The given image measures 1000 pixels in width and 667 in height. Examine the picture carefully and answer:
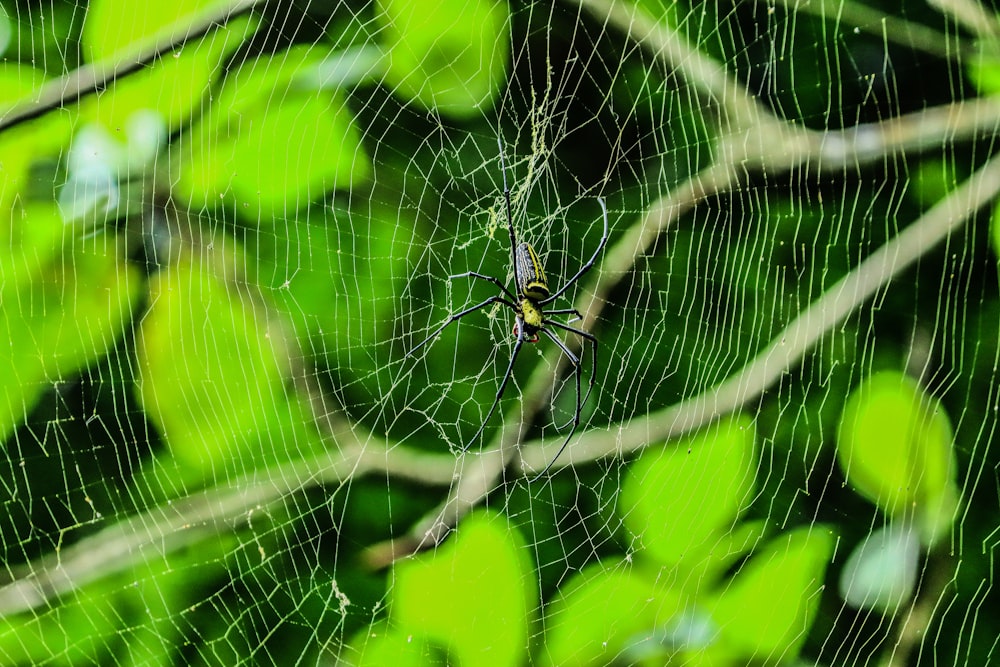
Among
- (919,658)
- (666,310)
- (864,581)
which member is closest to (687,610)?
(864,581)

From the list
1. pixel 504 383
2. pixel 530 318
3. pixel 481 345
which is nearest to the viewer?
pixel 504 383

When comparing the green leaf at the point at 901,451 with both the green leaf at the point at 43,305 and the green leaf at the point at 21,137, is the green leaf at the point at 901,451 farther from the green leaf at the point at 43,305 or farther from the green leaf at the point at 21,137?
the green leaf at the point at 21,137

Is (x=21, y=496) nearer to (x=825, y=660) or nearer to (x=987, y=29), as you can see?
(x=825, y=660)

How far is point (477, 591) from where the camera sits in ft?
5.65

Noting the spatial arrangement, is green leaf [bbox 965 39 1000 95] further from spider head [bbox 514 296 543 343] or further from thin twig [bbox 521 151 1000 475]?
spider head [bbox 514 296 543 343]

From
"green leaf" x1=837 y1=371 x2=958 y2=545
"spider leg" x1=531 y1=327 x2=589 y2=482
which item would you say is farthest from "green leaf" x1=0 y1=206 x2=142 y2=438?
"green leaf" x1=837 y1=371 x2=958 y2=545

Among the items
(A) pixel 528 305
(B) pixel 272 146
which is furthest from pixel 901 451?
(B) pixel 272 146

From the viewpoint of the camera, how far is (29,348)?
57.5 inches

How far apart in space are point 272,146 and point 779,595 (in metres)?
1.68

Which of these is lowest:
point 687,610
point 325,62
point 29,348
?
point 687,610

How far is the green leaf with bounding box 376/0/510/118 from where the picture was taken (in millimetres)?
1670

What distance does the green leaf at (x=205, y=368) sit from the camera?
1625 mm

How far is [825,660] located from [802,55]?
1.59 metres

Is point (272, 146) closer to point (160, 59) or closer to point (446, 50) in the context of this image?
point (160, 59)
